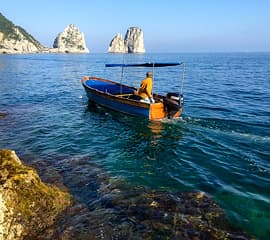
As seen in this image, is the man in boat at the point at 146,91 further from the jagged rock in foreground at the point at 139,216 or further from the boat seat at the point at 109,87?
the jagged rock in foreground at the point at 139,216

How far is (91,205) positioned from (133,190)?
5.28 feet

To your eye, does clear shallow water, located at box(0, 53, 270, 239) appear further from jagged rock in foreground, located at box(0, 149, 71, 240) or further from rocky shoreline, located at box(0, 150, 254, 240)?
jagged rock in foreground, located at box(0, 149, 71, 240)

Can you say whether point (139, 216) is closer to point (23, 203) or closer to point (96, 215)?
point (96, 215)

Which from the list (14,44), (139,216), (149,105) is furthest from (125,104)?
(14,44)

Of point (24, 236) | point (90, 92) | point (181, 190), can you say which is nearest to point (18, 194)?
point (24, 236)

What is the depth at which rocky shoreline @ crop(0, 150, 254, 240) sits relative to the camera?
709 centimetres

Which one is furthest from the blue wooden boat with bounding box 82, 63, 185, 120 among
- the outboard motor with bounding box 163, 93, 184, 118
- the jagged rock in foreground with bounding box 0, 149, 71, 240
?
the jagged rock in foreground with bounding box 0, 149, 71, 240

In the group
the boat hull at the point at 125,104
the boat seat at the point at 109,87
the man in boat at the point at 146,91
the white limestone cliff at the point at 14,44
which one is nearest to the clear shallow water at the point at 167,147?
the boat hull at the point at 125,104

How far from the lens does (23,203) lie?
23.7 ft

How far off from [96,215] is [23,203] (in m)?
2.02

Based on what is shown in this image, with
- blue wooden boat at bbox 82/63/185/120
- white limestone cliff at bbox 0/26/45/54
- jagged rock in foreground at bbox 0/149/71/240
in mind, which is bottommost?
white limestone cliff at bbox 0/26/45/54

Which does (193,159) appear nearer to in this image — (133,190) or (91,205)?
(133,190)

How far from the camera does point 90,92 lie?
23359 mm

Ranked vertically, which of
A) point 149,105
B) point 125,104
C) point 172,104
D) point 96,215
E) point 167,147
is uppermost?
point 172,104
